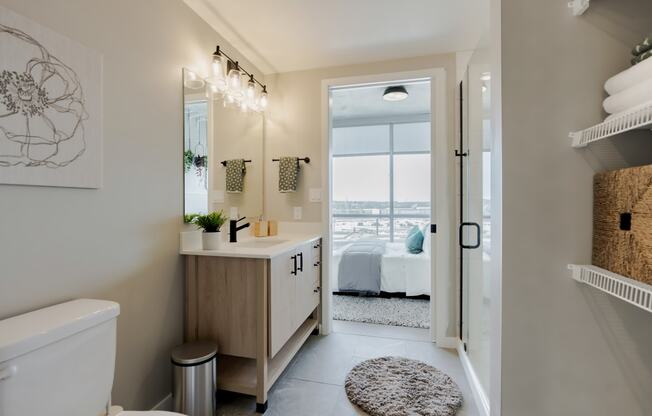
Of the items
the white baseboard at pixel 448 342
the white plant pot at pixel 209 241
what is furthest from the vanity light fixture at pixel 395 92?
the white plant pot at pixel 209 241

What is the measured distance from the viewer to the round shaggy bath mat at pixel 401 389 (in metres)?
1.75

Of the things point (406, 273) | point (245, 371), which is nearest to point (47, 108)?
point (245, 371)

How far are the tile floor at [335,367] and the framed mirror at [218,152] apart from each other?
123 centimetres

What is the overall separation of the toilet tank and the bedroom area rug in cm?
231

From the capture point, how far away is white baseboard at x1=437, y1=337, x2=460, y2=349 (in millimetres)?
2541

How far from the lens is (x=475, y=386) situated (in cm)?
188

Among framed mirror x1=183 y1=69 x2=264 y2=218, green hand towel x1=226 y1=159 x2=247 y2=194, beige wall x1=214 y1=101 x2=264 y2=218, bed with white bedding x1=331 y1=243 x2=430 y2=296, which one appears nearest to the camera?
framed mirror x1=183 y1=69 x2=264 y2=218

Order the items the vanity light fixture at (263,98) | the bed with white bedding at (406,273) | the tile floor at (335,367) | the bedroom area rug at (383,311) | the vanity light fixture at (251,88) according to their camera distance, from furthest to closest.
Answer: the bed with white bedding at (406,273) < the bedroom area rug at (383,311) < the vanity light fixture at (263,98) < the vanity light fixture at (251,88) < the tile floor at (335,367)

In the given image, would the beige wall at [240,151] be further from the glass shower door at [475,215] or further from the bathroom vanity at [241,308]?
the glass shower door at [475,215]

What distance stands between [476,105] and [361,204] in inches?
147

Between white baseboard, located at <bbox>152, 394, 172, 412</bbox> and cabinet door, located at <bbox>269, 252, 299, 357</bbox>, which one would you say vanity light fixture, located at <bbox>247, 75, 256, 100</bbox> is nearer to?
cabinet door, located at <bbox>269, 252, 299, 357</bbox>

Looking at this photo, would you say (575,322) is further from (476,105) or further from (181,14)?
(181,14)

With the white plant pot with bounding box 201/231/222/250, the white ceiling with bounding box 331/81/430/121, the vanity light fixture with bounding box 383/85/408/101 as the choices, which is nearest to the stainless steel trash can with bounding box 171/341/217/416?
the white plant pot with bounding box 201/231/222/250

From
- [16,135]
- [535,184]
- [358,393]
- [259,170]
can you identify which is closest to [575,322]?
[535,184]
